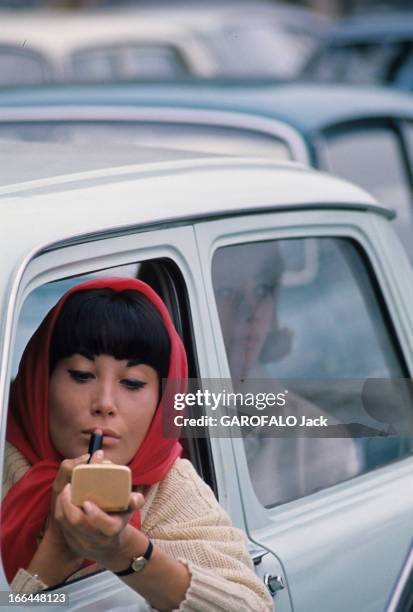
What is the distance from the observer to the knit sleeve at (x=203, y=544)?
6.61 ft

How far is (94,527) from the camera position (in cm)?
176

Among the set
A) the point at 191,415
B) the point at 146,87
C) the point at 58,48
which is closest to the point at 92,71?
the point at 58,48

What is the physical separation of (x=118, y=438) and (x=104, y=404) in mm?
62

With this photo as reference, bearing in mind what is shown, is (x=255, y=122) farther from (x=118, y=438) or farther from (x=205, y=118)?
(x=118, y=438)

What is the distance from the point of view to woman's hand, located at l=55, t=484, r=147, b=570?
1757 mm

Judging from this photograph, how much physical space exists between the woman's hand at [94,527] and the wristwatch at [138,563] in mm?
43

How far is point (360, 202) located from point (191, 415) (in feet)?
2.90

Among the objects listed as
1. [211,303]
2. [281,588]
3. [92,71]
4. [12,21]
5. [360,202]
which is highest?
[12,21]

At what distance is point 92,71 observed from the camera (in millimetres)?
9688

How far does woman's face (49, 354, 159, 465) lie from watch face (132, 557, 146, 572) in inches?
8.8

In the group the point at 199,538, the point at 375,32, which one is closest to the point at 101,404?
the point at 199,538

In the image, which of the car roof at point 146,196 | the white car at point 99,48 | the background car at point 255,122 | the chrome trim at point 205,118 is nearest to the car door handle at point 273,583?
the car roof at point 146,196

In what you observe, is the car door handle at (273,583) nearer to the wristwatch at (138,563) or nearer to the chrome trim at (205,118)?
the wristwatch at (138,563)

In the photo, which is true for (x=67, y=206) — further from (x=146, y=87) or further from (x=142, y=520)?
(x=146, y=87)
